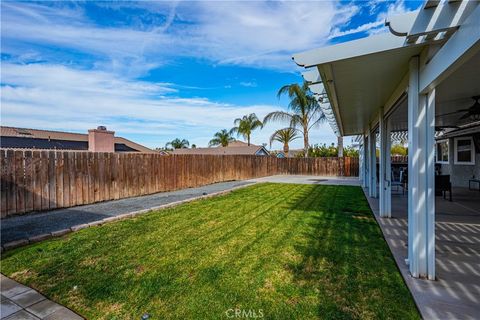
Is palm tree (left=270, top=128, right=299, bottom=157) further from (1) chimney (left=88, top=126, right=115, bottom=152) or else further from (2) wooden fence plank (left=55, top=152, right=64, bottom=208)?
(2) wooden fence plank (left=55, top=152, right=64, bottom=208)

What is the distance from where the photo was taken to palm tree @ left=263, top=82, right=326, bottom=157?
71.2ft

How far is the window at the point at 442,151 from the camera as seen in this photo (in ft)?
42.5

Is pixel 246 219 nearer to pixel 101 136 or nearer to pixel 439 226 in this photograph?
pixel 439 226

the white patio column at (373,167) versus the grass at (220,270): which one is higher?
the white patio column at (373,167)

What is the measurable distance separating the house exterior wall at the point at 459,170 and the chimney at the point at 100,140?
18230 mm

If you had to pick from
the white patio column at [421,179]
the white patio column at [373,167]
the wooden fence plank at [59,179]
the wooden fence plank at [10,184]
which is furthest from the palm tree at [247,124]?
the white patio column at [421,179]

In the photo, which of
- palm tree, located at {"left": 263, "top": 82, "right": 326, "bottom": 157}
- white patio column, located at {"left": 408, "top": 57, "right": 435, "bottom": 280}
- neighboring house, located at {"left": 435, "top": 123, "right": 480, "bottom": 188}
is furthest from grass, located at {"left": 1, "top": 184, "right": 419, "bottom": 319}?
palm tree, located at {"left": 263, "top": 82, "right": 326, "bottom": 157}

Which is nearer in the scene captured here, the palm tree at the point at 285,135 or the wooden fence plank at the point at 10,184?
the wooden fence plank at the point at 10,184

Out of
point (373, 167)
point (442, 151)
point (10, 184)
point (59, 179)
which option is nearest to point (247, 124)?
point (442, 151)

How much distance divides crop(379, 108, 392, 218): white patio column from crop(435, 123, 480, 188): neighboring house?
215 inches

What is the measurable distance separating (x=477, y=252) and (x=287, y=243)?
2.74 meters

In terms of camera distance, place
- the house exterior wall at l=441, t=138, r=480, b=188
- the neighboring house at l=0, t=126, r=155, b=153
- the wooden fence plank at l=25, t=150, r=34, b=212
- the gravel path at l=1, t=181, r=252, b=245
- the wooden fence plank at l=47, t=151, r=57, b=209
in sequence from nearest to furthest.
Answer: the gravel path at l=1, t=181, r=252, b=245 → the wooden fence plank at l=25, t=150, r=34, b=212 → the wooden fence plank at l=47, t=151, r=57, b=209 → the house exterior wall at l=441, t=138, r=480, b=188 → the neighboring house at l=0, t=126, r=155, b=153

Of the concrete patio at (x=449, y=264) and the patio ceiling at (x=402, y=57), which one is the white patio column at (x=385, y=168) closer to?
the concrete patio at (x=449, y=264)

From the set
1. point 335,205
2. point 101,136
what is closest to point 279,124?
point 101,136
